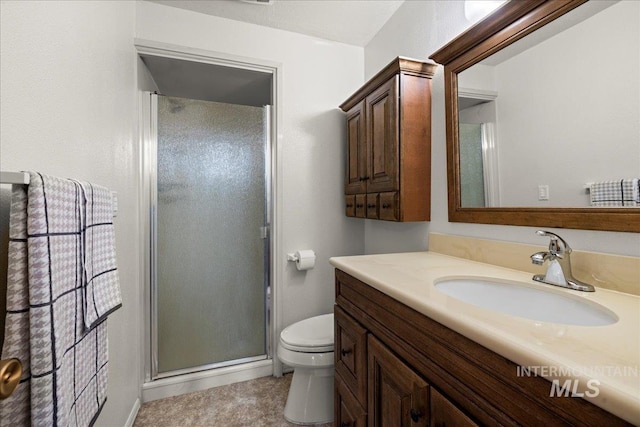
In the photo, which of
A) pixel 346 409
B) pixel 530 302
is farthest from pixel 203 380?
pixel 530 302

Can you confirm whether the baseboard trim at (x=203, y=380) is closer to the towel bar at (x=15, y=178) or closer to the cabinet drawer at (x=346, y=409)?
the cabinet drawer at (x=346, y=409)

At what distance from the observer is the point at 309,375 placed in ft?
4.95

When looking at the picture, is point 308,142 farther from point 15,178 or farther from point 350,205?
point 15,178

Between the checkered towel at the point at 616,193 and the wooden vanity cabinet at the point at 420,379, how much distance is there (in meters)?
0.65

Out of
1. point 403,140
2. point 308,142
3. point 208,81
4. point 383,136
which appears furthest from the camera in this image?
point 208,81

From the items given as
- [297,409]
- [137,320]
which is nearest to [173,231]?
[137,320]

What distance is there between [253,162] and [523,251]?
1622mm

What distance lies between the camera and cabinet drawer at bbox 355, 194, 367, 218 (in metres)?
1.78

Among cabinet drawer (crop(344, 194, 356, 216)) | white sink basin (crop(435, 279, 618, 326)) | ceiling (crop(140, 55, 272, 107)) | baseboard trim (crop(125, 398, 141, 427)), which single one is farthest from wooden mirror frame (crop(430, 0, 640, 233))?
baseboard trim (crop(125, 398, 141, 427))

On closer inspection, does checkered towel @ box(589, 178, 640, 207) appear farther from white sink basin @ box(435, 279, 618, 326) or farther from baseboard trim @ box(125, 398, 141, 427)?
baseboard trim @ box(125, 398, 141, 427)

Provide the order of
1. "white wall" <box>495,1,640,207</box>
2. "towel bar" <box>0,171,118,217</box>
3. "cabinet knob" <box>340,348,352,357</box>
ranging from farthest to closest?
1. "cabinet knob" <box>340,348,352,357</box>
2. "white wall" <box>495,1,640,207</box>
3. "towel bar" <box>0,171,118,217</box>

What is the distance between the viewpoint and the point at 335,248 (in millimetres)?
2135

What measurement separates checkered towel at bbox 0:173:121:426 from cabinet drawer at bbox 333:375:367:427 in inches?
32.6

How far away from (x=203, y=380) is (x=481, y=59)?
234 centimetres
